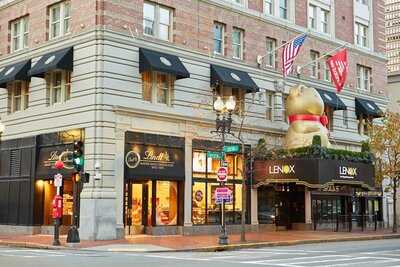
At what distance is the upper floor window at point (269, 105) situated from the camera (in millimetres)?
38875

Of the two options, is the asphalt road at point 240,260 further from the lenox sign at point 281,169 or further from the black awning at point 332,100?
the black awning at point 332,100

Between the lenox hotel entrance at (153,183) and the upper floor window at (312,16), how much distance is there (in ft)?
48.6

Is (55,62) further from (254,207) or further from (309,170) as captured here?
(309,170)

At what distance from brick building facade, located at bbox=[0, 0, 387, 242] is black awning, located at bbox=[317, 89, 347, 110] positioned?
116 inches

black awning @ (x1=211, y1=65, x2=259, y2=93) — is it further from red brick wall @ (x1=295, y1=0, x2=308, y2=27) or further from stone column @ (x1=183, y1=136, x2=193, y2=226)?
red brick wall @ (x1=295, y1=0, x2=308, y2=27)

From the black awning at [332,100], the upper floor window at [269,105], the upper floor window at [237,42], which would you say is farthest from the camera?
the black awning at [332,100]

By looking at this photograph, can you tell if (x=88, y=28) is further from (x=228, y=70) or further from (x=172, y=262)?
(x=172, y=262)

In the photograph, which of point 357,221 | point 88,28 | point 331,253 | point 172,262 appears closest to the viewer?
point 172,262

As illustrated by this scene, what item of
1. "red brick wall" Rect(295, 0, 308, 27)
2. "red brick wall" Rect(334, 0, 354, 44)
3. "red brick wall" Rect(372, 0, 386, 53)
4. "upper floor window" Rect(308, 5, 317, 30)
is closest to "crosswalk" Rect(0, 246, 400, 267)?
"red brick wall" Rect(295, 0, 308, 27)

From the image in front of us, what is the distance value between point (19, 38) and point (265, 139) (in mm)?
15118

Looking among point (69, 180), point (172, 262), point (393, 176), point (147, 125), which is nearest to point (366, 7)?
point (393, 176)

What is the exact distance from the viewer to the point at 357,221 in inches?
1686

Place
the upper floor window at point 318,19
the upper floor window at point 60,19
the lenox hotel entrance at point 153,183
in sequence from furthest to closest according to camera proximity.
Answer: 1. the upper floor window at point 318,19
2. the upper floor window at point 60,19
3. the lenox hotel entrance at point 153,183

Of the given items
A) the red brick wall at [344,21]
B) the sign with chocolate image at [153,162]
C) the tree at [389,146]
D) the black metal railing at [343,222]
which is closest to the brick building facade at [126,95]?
the sign with chocolate image at [153,162]
